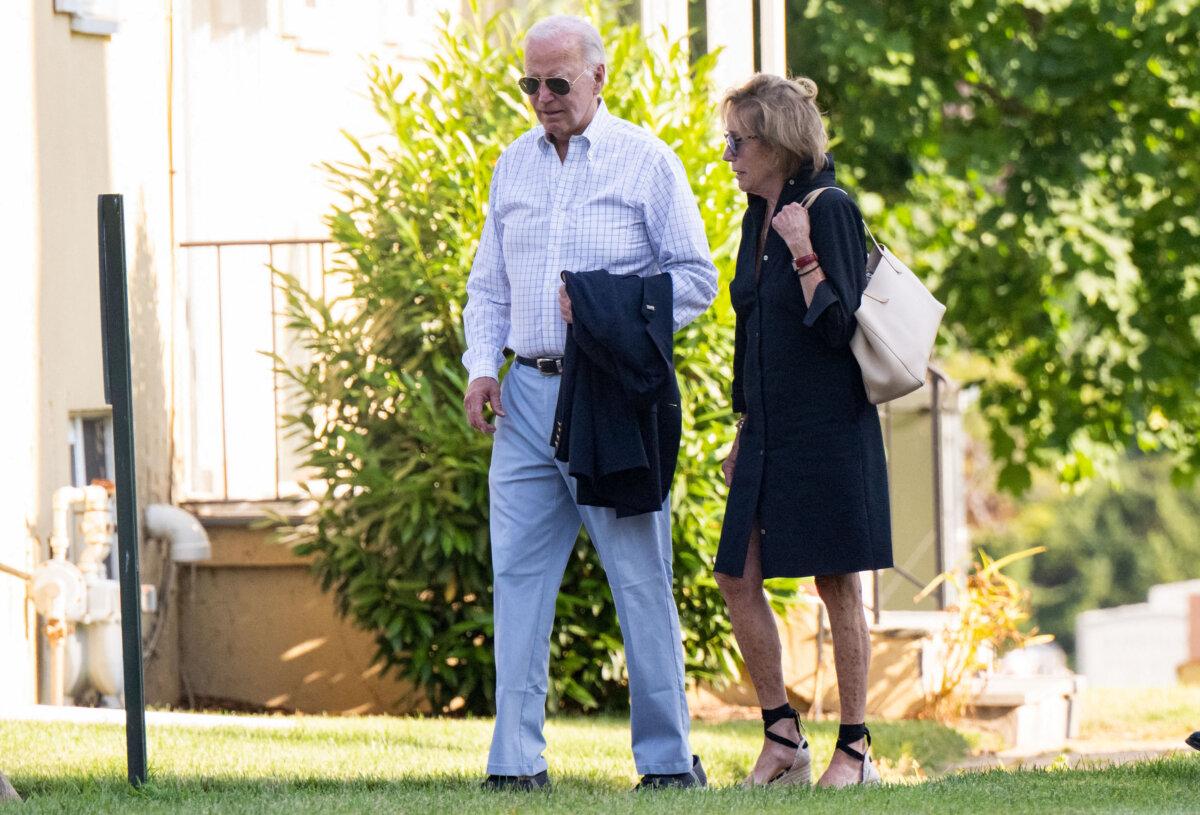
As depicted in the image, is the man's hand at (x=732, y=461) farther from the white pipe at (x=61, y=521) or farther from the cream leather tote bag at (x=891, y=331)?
the white pipe at (x=61, y=521)

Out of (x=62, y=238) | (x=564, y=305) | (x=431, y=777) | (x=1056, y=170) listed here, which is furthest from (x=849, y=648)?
(x=1056, y=170)

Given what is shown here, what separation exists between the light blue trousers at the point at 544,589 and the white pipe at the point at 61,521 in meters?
3.16

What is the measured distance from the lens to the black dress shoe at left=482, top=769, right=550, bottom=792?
4.43 meters

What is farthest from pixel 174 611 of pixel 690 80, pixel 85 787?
pixel 85 787

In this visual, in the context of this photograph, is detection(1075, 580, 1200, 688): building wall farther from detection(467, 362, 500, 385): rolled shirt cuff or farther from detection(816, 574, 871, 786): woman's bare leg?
detection(467, 362, 500, 385): rolled shirt cuff

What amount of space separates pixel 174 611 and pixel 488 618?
1.89 meters

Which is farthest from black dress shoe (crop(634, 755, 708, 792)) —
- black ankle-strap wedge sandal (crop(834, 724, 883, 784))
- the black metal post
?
the black metal post

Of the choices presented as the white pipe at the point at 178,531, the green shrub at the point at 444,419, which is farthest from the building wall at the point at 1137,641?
the white pipe at the point at 178,531

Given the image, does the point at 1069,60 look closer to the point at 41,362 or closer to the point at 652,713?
the point at 41,362

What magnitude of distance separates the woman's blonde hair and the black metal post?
151 cm

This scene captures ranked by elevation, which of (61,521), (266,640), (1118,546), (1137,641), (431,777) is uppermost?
(61,521)

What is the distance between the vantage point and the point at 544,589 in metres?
4.59

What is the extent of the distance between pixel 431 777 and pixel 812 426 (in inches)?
55.5

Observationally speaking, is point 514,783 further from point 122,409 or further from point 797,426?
point 122,409
